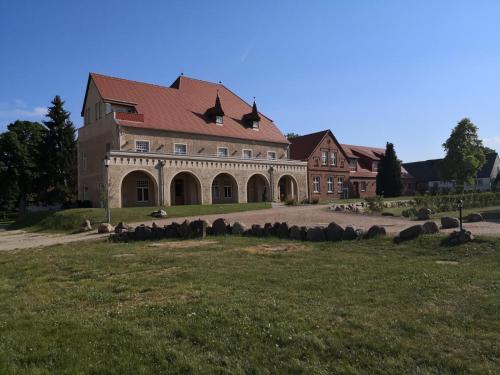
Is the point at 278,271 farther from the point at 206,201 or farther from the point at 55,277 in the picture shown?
the point at 206,201

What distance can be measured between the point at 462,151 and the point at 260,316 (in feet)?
176

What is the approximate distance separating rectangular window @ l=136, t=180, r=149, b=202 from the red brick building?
63.9ft

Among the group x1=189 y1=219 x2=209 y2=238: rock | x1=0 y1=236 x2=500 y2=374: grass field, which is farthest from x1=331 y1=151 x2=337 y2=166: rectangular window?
x1=0 y1=236 x2=500 y2=374: grass field

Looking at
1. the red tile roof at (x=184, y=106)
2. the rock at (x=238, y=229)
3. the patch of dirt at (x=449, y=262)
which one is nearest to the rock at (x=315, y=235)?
the rock at (x=238, y=229)

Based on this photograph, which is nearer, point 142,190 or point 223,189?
point 142,190

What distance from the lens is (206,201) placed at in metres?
37.5

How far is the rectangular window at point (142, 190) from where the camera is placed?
36.5m

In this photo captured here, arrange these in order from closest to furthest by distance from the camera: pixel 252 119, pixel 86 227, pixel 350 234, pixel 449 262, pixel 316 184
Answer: pixel 449 262, pixel 350 234, pixel 86 227, pixel 252 119, pixel 316 184

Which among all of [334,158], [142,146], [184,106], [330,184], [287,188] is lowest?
[287,188]

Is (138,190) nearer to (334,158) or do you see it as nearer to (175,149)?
(175,149)

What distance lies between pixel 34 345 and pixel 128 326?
1.09m

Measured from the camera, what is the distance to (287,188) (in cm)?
4816

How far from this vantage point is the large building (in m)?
34.9

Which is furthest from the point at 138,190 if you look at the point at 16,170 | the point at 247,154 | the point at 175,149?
the point at 16,170
